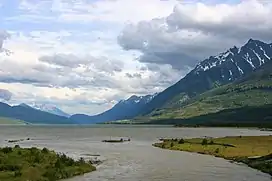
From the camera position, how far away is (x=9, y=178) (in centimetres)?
5962

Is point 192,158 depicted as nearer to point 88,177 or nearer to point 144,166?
point 144,166

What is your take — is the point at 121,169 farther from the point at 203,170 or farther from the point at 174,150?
the point at 174,150

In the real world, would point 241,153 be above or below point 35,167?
below

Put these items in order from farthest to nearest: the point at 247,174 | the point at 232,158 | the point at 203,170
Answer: the point at 232,158, the point at 203,170, the point at 247,174

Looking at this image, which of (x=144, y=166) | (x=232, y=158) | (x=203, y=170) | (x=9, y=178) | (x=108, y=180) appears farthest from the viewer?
(x=232, y=158)

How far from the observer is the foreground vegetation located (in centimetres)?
6197

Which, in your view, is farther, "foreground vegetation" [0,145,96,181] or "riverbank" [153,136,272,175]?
"riverbank" [153,136,272,175]

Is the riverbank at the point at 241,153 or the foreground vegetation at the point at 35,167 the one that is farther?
the riverbank at the point at 241,153

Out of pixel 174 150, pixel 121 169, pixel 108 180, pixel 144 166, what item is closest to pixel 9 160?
pixel 108 180

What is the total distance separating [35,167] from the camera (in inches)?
2702

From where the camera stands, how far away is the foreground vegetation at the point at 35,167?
2440 inches

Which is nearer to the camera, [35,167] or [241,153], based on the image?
[35,167]

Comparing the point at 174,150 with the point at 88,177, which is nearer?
the point at 88,177

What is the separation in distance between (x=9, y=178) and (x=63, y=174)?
35.8ft
